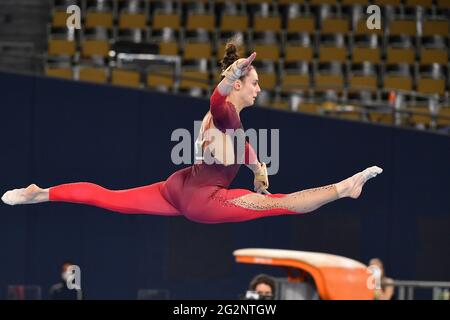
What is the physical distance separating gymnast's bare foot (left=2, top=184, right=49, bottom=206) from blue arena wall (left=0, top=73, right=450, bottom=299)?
6.01 meters

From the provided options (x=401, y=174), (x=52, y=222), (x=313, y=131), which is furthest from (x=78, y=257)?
(x=401, y=174)

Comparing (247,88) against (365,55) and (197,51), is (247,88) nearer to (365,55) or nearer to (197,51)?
(197,51)

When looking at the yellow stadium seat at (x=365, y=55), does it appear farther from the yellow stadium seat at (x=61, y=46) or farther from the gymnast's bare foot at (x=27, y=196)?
the gymnast's bare foot at (x=27, y=196)

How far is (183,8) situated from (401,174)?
507 cm

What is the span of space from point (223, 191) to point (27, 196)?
1.06 meters

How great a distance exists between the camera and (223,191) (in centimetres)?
496

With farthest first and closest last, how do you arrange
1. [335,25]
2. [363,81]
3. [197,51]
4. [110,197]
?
[335,25] < [197,51] < [363,81] < [110,197]

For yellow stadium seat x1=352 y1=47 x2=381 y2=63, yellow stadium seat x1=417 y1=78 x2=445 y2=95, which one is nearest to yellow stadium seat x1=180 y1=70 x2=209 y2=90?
yellow stadium seat x1=352 y1=47 x2=381 y2=63

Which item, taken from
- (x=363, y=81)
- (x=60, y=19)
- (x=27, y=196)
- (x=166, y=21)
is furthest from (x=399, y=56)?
(x=27, y=196)

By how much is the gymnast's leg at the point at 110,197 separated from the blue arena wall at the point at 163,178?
603 centimetres

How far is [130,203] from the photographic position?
16.9 ft

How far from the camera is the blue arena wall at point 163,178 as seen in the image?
11.6m

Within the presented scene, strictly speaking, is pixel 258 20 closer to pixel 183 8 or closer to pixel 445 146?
pixel 183 8

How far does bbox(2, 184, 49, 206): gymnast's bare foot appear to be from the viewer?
17.3 feet
